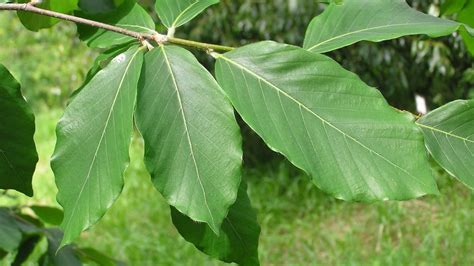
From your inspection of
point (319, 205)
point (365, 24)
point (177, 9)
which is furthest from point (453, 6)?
point (319, 205)

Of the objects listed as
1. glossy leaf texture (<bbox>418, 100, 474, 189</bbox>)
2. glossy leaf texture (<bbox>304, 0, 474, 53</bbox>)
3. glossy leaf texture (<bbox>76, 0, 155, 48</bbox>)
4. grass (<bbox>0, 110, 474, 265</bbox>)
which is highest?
glossy leaf texture (<bbox>76, 0, 155, 48</bbox>)

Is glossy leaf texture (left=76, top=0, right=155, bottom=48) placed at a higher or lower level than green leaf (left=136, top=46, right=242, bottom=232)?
higher

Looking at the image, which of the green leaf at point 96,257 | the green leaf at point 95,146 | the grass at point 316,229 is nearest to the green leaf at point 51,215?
the green leaf at point 96,257

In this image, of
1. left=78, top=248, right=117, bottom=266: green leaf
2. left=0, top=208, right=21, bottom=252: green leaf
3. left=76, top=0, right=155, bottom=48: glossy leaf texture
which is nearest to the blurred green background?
left=78, top=248, right=117, bottom=266: green leaf

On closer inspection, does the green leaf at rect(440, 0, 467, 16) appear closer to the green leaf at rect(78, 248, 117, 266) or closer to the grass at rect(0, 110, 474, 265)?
the green leaf at rect(78, 248, 117, 266)

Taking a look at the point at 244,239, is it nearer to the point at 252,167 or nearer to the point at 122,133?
the point at 122,133

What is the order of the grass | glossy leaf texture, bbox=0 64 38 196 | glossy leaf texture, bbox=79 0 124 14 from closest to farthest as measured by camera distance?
glossy leaf texture, bbox=0 64 38 196
glossy leaf texture, bbox=79 0 124 14
the grass
